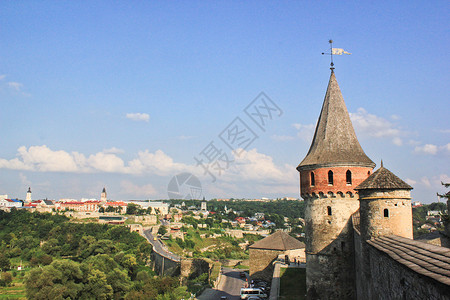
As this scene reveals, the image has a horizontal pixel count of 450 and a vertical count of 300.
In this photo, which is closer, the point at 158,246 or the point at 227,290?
the point at 227,290

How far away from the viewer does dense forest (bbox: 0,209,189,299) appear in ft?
133

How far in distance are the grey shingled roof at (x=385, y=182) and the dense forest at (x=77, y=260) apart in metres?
26.5

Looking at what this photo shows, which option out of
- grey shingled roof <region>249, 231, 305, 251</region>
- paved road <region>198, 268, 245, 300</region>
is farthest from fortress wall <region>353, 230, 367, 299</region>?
paved road <region>198, 268, 245, 300</region>

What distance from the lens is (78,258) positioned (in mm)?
65625

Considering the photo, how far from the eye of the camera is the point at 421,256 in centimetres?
895

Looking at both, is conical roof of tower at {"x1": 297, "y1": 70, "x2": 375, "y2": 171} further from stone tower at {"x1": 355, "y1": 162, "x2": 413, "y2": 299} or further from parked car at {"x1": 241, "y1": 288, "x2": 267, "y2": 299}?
parked car at {"x1": 241, "y1": 288, "x2": 267, "y2": 299}

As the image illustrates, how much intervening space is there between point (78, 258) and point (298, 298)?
54252 millimetres

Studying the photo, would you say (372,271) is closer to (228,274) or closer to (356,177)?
(356,177)

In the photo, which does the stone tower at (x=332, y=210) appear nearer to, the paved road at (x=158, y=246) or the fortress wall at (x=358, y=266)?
the fortress wall at (x=358, y=266)

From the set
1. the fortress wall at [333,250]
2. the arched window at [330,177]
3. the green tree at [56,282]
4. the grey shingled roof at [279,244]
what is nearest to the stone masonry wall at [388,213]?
the fortress wall at [333,250]

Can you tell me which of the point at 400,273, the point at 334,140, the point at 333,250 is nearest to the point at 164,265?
the point at 333,250

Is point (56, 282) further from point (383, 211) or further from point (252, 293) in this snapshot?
point (383, 211)

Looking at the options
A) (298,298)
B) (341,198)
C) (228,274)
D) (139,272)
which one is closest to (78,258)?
(139,272)

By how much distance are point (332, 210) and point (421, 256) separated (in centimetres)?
1022
